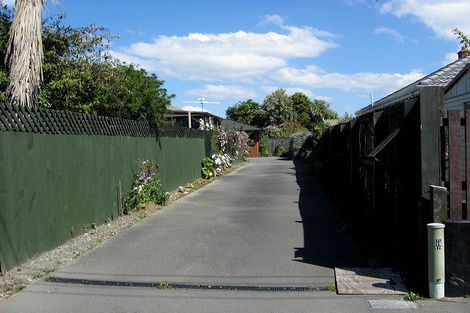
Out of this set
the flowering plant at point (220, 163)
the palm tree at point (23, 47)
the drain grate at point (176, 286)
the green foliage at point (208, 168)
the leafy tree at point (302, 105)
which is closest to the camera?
the drain grate at point (176, 286)

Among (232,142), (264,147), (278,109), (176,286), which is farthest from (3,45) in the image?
(278,109)

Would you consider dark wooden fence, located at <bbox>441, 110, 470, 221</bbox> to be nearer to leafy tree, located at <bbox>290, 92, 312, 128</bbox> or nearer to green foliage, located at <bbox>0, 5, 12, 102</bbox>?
green foliage, located at <bbox>0, 5, 12, 102</bbox>

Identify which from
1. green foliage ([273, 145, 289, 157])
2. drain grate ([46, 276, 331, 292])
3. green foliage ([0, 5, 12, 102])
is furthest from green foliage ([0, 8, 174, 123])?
green foliage ([273, 145, 289, 157])

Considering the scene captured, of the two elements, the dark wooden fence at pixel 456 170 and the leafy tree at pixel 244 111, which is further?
the leafy tree at pixel 244 111

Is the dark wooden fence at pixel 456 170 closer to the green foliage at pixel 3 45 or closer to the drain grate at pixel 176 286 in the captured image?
the drain grate at pixel 176 286

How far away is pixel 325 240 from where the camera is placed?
8289mm

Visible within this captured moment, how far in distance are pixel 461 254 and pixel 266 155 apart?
48972 millimetres

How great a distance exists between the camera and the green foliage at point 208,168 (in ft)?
70.2

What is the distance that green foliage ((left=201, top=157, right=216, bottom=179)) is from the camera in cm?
2139

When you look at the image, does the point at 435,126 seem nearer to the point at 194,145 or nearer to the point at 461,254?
the point at 461,254

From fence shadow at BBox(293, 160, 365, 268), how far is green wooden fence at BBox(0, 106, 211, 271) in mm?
3636

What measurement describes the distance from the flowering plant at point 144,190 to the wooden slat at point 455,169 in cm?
732

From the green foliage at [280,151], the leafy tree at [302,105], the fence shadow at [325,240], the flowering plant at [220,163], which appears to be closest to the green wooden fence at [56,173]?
the fence shadow at [325,240]

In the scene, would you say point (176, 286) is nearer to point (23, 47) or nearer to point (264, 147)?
point (23, 47)
